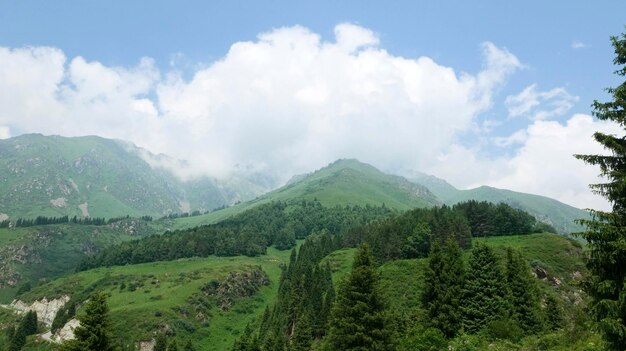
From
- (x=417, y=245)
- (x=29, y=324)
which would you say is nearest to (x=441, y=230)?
(x=417, y=245)

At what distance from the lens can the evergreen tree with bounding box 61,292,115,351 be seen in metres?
33.2

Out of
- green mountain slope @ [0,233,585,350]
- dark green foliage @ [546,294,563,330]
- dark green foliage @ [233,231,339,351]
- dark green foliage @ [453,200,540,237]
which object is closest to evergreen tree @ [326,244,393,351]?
dark green foliage @ [233,231,339,351]

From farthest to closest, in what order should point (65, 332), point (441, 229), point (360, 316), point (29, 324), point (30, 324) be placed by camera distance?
point (30, 324) → point (29, 324) → point (441, 229) → point (65, 332) → point (360, 316)

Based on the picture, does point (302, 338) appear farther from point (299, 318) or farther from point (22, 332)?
point (22, 332)

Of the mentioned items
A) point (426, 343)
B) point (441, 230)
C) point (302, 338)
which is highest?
point (441, 230)

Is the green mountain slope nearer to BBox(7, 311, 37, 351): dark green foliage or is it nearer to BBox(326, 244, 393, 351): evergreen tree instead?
BBox(7, 311, 37, 351): dark green foliage

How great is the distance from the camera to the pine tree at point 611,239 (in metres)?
20.9

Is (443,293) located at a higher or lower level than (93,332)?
lower

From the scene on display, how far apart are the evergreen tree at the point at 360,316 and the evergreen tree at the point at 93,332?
70.9 ft

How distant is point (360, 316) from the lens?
4231 centimetres

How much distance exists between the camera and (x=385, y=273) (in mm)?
104875

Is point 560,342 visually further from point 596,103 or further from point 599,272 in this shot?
point 596,103

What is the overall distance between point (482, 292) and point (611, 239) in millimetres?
39357

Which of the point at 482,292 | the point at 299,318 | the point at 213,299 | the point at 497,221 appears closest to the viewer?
the point at 482,292
